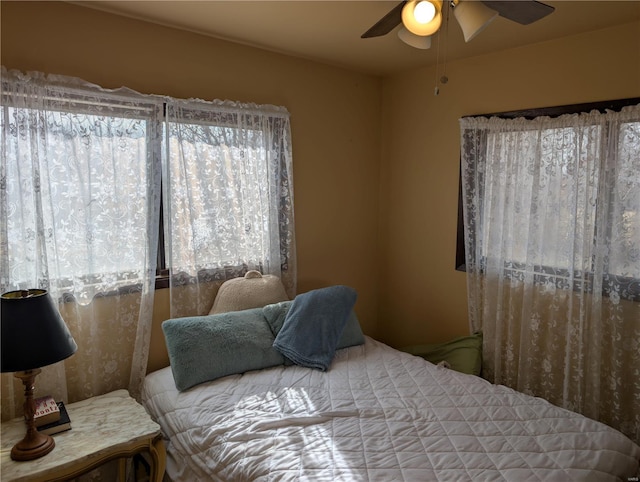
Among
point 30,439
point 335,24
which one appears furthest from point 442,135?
point 30,439

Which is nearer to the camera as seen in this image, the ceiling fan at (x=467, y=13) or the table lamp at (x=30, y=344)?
the ceiling fan at (x=467, y=13)

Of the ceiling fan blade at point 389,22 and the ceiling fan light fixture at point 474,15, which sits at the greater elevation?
the ceiling fan blade at point 389,22

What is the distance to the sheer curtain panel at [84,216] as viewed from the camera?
205cm

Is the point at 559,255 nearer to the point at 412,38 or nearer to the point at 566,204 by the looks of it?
the point at 566,204

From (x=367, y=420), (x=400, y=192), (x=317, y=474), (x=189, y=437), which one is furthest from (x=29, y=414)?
(x=400, y=192)

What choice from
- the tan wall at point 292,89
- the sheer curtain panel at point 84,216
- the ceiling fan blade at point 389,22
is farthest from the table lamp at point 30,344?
the ceiling fan blade at point 389,22

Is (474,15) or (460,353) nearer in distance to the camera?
(474,15)

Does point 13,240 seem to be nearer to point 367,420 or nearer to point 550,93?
point 367,420

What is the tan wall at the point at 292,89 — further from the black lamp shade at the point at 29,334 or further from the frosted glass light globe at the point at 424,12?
A: the frosted glass light globe at the point at 424,12

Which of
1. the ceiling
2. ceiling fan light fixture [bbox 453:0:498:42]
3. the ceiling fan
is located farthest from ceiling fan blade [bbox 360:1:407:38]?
the ceiling

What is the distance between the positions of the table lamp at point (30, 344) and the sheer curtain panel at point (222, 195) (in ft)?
2.82

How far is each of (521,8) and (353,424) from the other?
1751 millimetres

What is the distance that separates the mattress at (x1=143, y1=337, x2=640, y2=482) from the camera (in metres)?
1.69

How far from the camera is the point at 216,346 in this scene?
2393mm
